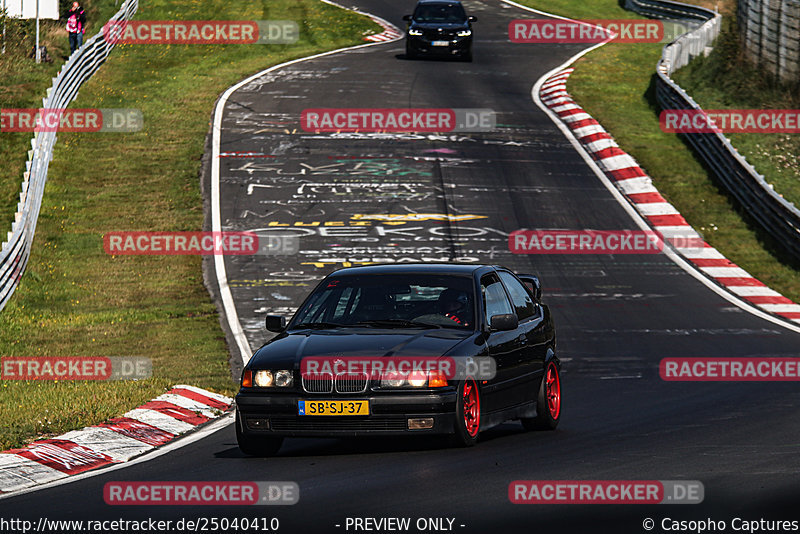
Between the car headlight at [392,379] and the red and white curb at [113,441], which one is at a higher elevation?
the car headlight at [392,379]

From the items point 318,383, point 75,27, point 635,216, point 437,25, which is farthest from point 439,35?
point 318,383

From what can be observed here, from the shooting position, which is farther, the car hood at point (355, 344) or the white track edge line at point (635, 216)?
the white track edge line at point (635, 216)

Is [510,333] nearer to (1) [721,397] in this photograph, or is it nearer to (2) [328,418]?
(2) [328,418]

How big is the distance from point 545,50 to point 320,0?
12.4 meters

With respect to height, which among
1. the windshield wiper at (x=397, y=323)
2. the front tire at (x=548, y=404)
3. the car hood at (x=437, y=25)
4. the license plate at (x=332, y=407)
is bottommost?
the front tire at (x=548, y=404)

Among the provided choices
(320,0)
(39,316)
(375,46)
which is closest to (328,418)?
(39,316)

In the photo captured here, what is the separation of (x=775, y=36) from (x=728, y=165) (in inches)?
335

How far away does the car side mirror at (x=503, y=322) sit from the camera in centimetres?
1016

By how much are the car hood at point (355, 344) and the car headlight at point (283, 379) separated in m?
0.05

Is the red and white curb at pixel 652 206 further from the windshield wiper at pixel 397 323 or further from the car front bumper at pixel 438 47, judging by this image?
the windshield wiper at pixel 397 323

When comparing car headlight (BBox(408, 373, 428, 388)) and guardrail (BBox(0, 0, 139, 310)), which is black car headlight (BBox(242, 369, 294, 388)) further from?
guardrail (BBox(0, 0, 139, 310))

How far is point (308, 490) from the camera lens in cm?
802

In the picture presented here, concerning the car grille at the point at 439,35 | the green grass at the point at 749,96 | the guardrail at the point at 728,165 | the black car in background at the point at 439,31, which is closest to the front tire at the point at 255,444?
the guardrail at the point at 728,165

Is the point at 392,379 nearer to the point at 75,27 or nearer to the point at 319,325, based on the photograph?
the point at 319,325
